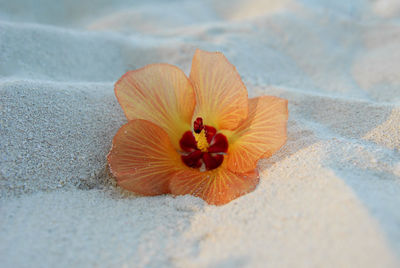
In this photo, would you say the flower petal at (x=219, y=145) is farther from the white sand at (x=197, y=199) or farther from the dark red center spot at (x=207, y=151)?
the white sand at (x=197, y=199)

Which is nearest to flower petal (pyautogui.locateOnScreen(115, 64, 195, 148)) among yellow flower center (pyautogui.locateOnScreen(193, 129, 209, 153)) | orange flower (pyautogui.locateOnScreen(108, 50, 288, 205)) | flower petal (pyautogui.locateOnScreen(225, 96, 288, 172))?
orange flower (pyautogui.locateOnScreen(108, 50, 288, 205))

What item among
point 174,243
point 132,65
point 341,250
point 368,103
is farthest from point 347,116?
point 132,65

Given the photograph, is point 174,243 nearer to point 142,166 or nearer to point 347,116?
point 142,166

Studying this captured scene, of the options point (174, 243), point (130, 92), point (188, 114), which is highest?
point (130, 92)

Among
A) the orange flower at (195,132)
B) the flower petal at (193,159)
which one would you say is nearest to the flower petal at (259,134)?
the orange flower at (195,132)

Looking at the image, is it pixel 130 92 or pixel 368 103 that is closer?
pixel 130 92

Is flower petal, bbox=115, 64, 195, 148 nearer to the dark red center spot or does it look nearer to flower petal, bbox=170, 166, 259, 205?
the dark red center spot
